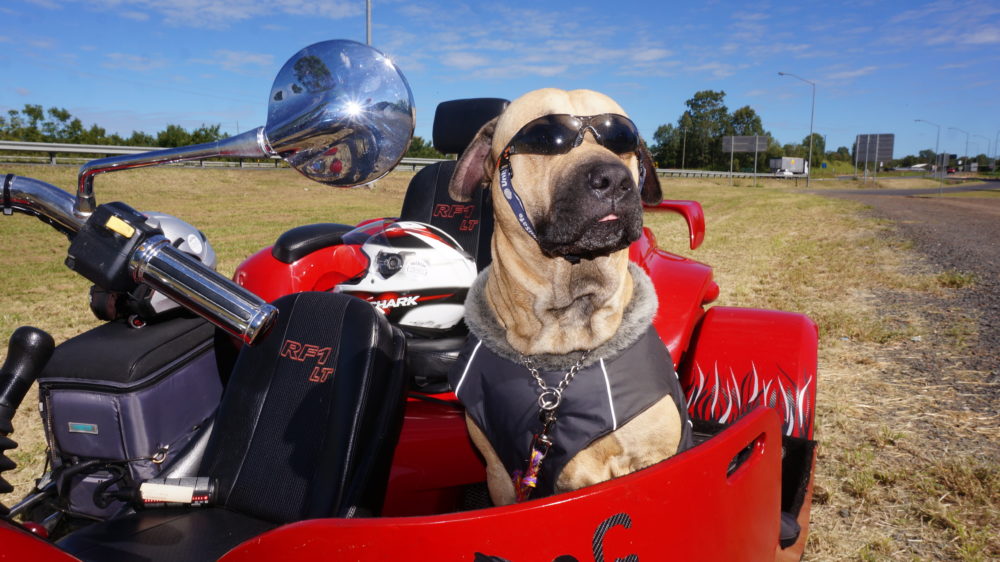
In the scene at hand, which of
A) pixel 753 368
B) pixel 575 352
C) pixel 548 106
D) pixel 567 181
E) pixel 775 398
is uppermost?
pixel 548 106

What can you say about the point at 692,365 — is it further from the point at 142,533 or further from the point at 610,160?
the point at 142,533

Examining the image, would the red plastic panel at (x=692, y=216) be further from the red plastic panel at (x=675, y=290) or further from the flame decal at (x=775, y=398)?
the flame decal at (x=775, y=398)

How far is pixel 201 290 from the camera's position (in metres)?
0.99

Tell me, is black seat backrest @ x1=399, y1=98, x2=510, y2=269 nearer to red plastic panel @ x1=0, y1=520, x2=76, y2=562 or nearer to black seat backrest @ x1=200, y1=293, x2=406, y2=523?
black seat backrest @ x1=200, y1=293, x2=406, y2=523

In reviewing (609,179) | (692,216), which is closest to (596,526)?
(609,179)

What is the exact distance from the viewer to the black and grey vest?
6.16 ft

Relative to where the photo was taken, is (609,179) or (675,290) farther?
(675,290)

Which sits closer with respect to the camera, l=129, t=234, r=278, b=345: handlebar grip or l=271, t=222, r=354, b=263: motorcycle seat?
l=129, t=234, r=278, b=345: handlebar grip

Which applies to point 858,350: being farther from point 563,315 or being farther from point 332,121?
point 332,121

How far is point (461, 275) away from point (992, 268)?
9083 mm

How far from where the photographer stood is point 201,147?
1.10 m

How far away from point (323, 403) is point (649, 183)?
142cm

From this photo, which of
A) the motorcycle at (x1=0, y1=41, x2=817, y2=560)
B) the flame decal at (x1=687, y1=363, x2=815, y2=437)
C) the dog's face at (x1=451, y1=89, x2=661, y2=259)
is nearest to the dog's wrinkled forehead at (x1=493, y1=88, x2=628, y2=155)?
the dog's face at (x1=451, y1=89, x2=661, y2=259)

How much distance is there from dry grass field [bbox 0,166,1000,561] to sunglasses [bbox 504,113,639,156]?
206 cm
